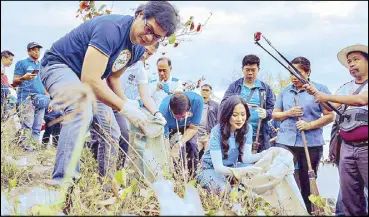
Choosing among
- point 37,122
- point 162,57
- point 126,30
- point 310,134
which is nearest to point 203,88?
point 162,57

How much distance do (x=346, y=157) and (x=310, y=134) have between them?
4.37 ft

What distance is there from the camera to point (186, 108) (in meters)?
4.91

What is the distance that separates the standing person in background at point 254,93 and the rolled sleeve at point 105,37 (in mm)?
→ 2117

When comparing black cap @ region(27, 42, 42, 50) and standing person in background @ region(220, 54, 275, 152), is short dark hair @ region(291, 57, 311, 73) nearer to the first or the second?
standing person in background @ region(220, 54, 275, 152)

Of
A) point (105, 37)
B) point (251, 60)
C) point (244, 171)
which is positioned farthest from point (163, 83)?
point (105, 37)

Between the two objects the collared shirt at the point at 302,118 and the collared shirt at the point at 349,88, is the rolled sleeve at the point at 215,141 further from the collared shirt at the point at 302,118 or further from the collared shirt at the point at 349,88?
the collared shirt at the point at 349,88

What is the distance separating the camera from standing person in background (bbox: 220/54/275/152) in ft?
16.2

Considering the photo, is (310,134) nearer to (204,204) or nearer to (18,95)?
(204,204)

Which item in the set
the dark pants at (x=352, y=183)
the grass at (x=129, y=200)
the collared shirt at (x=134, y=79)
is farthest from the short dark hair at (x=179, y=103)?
the dark pants at (x=352, y=183)

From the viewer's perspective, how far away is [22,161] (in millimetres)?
4957

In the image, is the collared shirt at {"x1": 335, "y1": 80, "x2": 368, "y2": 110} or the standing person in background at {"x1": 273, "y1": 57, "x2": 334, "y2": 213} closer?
the collared shirt at {"x1": 335, "y1": 80, "x2": 368, "y2": 110}

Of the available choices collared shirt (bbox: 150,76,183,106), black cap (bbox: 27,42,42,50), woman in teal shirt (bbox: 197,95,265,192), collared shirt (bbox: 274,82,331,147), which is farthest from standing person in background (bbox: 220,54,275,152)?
black cap (bbox: 27,42,42,50)

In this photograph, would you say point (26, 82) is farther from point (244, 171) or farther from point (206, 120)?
point (244, 171)

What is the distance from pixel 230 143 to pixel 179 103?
36.7 inches
